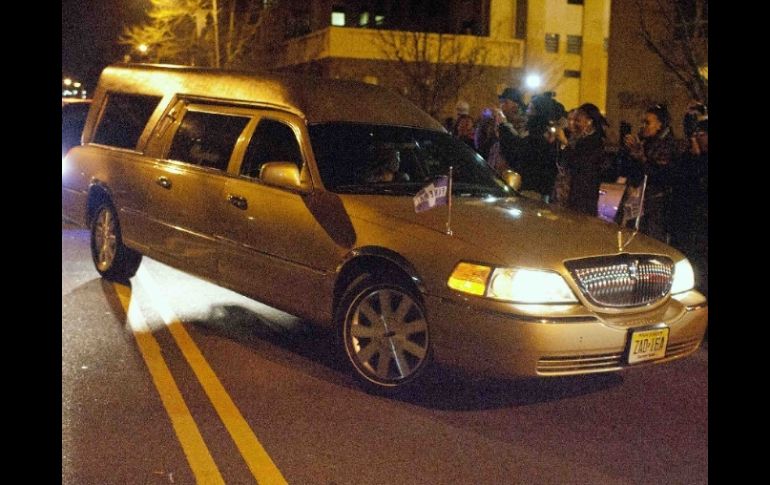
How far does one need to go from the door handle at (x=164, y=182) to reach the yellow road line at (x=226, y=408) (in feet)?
3.46

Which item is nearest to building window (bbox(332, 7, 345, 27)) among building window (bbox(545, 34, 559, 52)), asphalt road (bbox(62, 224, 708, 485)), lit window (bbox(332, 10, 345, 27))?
lit window (bbox(332, 10, 345, 27))

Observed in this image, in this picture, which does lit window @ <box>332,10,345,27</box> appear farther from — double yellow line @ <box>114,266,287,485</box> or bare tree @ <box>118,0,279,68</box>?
double yellow line @ <box>114,266,287,485</box>

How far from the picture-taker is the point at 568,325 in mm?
4926

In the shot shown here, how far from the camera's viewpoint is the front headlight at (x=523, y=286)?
495 cm

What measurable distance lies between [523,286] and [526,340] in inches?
11.6

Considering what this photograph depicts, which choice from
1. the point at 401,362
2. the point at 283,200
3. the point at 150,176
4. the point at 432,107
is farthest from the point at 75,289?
the point at 432,107

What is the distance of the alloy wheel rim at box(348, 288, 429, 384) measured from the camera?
5.37 metres

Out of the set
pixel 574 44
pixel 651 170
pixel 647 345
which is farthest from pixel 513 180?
pixel 574 44

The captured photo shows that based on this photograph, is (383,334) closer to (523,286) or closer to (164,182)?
(523,286)

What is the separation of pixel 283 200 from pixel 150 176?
2046 millimetres

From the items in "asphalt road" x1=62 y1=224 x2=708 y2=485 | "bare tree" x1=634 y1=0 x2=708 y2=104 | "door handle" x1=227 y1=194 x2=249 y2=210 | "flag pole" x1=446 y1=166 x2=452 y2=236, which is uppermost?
"bare tree" x1=634 y1=0 x2=708 y2=104

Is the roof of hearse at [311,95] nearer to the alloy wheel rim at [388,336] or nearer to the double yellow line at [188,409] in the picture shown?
the alloy wheel rim at [388,336]

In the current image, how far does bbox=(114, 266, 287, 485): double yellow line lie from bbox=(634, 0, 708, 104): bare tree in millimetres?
10170

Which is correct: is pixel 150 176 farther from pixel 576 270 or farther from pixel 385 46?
pixel 385 46
